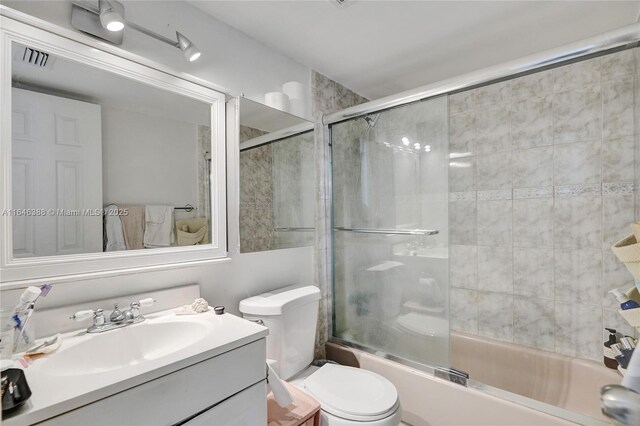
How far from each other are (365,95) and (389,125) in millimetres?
760

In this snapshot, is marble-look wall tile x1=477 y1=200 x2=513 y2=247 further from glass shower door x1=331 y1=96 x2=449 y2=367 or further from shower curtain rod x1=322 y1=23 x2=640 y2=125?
shower curtain rod x1=322 y1=23 x2=640 y2=125

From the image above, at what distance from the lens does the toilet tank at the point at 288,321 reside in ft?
4.99

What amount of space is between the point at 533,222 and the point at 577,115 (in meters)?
0.71

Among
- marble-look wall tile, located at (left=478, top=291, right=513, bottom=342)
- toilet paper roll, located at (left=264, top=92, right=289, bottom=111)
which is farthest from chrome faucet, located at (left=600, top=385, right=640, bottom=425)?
marble-look wall tile, located at (left=478, top=291, right=513, bottom=342)

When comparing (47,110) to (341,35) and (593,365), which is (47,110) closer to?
(341,35)

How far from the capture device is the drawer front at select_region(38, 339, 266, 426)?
2.49 ft

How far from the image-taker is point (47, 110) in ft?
3.39

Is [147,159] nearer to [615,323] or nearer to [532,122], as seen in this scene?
[532,122]

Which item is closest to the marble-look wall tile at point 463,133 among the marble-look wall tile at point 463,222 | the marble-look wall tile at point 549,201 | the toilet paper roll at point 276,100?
the marble-look wall tile at point 549,201

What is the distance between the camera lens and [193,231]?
1433 millimetres

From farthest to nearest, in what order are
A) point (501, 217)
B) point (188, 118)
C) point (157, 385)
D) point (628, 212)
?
point (501, 217) < point (628, 212) < point (188, 118) < point (157, 385)

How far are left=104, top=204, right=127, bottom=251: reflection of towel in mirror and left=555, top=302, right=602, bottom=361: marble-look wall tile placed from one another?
2.48 meters

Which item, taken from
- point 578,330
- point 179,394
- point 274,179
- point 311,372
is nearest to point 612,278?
point 578,330

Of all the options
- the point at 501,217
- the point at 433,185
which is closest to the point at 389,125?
the point at 433,185
